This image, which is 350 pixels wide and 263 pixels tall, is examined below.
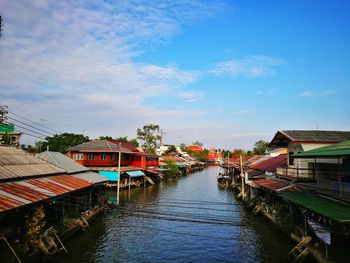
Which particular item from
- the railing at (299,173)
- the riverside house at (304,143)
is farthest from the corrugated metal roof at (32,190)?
the riverside house at (304,143)

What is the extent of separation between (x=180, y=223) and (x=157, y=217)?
10.1ft

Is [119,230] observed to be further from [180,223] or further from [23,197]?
[23,197]

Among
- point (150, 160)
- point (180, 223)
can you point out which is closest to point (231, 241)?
point (180, 223)

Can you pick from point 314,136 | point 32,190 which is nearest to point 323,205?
point 314,136

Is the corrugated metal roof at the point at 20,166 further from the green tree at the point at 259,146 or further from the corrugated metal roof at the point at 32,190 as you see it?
the green tree at the point at 259,146

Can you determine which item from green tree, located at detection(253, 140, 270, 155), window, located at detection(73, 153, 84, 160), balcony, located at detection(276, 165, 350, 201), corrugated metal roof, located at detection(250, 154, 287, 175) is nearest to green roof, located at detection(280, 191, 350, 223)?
balcony, located at detection(276, 165, 350, 201)

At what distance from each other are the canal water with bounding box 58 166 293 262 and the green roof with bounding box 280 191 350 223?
12.3 feet

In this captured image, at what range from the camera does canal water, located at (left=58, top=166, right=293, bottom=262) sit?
62.2 feet

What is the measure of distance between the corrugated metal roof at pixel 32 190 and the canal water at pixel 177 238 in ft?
12.9

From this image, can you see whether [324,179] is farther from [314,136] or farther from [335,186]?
[314,136]

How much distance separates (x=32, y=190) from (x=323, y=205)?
17.3 meters

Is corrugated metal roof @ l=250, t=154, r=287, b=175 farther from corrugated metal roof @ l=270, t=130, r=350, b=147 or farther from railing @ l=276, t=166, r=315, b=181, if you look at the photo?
railing @ l=276, t=166, r=315, b=181

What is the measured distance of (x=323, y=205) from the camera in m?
16.2

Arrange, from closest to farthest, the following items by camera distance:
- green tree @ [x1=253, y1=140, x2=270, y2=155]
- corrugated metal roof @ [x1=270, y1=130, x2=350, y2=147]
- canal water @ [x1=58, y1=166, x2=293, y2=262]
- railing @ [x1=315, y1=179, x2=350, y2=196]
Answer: railing @ [x1=315, y1=179, x2=350, y2=196]
canal water @ [x1=58, y1=166, x2=293, y2=262]
corrugated metal roof @ [x1=270, y1=130, x2=350, y2=147]
green tree @ [x1=253, y1=140, x2=270, y2=155]
